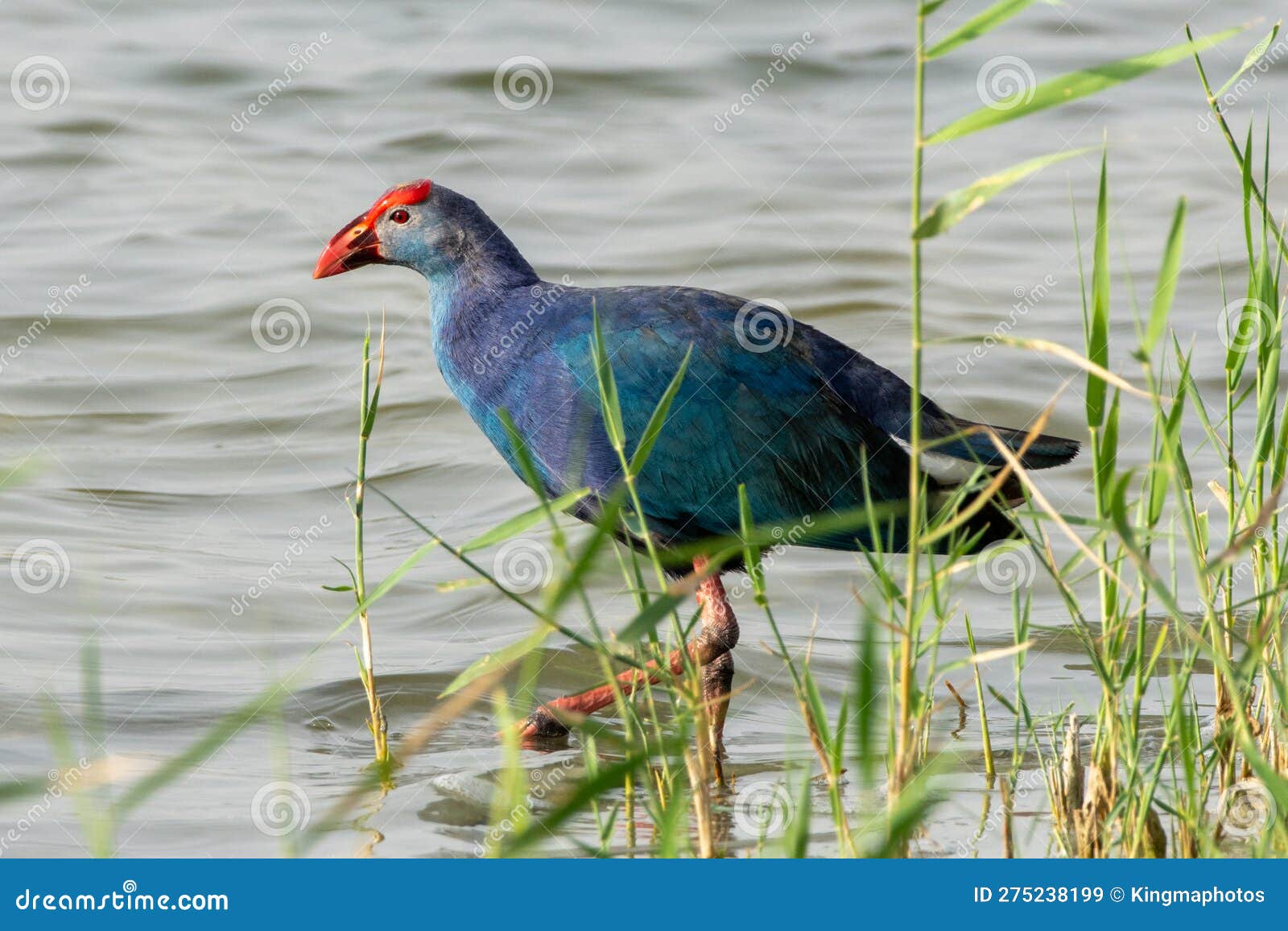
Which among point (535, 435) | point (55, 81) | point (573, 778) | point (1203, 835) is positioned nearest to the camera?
point (1203, 835)

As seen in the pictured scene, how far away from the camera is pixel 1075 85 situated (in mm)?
1765

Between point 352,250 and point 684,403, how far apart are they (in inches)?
41.2

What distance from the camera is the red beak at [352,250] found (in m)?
4.18

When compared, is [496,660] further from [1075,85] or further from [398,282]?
[398,282]

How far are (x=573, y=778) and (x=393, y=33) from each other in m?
6.94

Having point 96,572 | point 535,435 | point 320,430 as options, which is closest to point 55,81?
point 320,430

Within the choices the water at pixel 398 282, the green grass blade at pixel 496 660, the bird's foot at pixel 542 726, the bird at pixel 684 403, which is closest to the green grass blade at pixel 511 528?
the green grass blade at pixel 496 660

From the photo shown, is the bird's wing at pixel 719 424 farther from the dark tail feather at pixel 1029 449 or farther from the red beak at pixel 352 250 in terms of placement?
the red beak at pixel 352 250

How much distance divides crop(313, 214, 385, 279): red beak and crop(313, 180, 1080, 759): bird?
0.51 ft

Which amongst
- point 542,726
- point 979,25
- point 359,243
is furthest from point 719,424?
point 979,25

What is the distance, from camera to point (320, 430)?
6133mm

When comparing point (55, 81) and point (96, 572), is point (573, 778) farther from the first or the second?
point (55, 81)

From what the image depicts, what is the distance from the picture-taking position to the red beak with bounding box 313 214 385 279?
13.7ft

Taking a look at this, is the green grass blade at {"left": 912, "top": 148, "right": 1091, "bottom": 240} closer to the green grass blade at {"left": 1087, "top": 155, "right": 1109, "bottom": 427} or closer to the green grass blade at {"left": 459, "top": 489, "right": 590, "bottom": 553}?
the green grass blade at {"left": 1087, "top": 155, "right": 1109, "bottom": 427}
